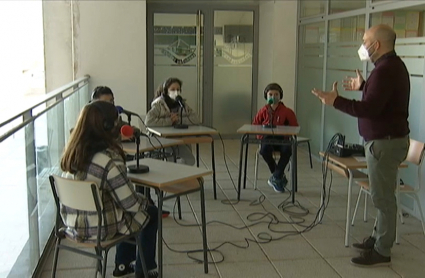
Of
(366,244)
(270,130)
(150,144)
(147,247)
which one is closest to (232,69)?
(270,130)

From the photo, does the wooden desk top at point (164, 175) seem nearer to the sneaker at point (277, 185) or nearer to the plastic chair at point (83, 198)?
the plastic chair at point (83, 198)

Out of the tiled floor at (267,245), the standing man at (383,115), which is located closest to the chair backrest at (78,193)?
the tiled floor at (267,245)

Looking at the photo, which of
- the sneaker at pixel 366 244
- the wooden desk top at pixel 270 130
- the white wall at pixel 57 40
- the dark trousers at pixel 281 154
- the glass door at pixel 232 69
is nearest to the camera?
the sneaker at pixel 366 244

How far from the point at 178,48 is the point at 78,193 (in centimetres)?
582

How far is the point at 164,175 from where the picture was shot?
116 inches

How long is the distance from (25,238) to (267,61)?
5.52m

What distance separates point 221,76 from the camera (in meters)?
8.26

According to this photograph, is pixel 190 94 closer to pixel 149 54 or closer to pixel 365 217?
pixel 149 54

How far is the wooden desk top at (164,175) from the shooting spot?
9.25ft

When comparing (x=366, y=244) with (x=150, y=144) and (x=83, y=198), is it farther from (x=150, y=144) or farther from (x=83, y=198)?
(x=83, y=198)

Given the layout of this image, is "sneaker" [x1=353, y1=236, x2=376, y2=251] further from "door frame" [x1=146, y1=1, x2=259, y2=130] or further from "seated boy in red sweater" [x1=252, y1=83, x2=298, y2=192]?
"door frame" [x1=146, y1=1, x2=259, y2=130]

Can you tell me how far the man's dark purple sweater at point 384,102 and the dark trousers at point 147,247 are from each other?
139cm

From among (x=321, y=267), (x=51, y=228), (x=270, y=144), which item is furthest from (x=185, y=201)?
(x=321, y=267)

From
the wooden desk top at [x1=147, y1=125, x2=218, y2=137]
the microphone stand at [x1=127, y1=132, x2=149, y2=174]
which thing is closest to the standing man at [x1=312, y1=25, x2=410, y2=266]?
the microphone stand at [x1=127, y1=132, x2=149, y2=174]
